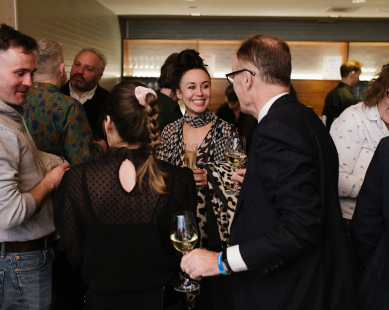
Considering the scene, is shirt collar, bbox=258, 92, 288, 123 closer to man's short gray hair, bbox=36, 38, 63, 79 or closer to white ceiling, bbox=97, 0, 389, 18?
man's short gray hair, bbox=36, 38, 63, 79

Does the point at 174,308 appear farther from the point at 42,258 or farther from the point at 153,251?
the point at 42,258

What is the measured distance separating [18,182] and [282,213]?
113 centimetres

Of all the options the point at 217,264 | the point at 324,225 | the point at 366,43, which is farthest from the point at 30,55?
the point at 366,43

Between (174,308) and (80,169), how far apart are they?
0.69 metres

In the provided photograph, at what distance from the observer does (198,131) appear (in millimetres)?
2557

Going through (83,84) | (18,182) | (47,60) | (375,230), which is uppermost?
(47,60)

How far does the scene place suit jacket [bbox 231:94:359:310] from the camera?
1079mm

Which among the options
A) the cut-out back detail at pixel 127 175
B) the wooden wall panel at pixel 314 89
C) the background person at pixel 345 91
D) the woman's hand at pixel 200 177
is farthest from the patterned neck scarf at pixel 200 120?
the wooden wall panel at pixel 314 89

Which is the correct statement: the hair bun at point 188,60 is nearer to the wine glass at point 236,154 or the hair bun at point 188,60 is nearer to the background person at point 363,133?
the wine glass at point 236,154

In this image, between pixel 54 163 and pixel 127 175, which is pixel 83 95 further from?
pixel 127 175

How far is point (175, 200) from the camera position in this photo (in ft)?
4.96

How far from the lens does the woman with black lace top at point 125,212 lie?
4.75 ft

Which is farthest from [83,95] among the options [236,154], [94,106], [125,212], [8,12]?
[125,212]

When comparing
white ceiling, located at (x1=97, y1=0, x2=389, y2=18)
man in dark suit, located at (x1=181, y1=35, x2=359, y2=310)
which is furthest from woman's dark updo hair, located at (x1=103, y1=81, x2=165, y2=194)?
white ceiling, located at (x1=97, y1=0, x2=389, y2=18)
